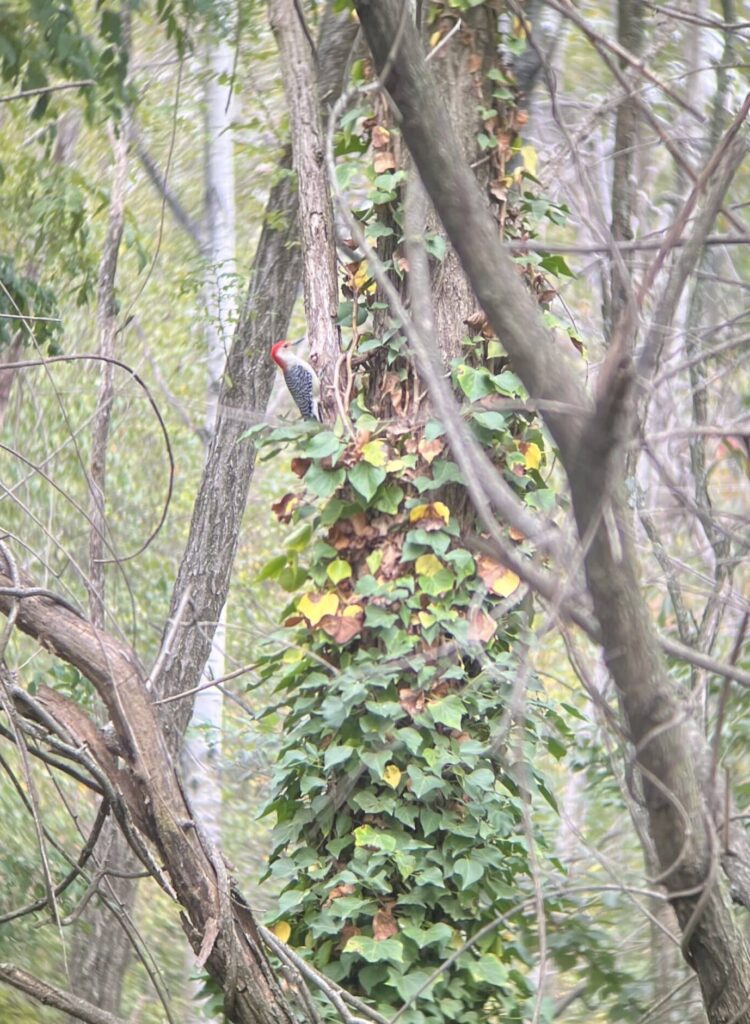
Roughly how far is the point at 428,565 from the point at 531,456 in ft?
1.40

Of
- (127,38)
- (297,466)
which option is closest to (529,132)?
(127,38)

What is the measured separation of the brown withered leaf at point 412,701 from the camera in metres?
3.16

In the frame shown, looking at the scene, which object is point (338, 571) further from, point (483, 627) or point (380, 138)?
point (380, 138)

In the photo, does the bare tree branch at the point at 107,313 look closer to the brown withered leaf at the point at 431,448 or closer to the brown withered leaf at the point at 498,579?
the brown withered leaf at the point at 431,448

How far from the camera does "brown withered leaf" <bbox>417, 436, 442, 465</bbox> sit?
3291 mm

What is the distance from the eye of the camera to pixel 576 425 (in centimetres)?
142

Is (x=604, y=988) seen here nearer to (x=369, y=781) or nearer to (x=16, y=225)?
(x=369, y=781)

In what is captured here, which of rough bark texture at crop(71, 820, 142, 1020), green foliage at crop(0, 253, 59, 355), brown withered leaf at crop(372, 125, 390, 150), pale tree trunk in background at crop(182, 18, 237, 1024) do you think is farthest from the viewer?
pale tree trunk in background at crop(182, 18, 237, 1024)

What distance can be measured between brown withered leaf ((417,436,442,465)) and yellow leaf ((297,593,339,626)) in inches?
17.7

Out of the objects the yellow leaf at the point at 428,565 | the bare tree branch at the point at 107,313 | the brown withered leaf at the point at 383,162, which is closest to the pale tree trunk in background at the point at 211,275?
the bare tree branch at the point at 107,313

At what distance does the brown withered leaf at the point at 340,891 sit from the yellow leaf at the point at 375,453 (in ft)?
3.58

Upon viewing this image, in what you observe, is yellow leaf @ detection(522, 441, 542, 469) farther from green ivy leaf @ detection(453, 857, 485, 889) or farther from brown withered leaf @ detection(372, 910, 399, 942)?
brown withered leaf @ detection(372, 910, 399, 942)

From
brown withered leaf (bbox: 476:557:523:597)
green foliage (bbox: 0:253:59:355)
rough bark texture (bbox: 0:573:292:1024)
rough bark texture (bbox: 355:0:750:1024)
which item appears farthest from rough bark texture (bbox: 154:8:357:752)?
rough bark texture (bbox: 355:0:750:1024)

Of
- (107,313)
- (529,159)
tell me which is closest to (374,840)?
(529,159)
